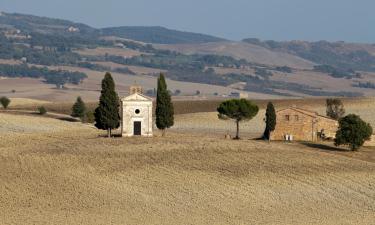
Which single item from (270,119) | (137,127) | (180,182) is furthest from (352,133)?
(180,182)

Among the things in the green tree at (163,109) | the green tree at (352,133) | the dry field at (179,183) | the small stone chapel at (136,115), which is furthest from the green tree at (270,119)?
the small stone chapel at (136,115)

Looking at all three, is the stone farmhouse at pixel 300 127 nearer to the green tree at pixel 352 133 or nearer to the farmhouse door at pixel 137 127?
the green tree at pixel 352 133

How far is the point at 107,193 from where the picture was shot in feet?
206

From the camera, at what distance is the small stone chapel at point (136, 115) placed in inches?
3625

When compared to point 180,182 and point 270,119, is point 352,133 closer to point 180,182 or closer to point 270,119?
point 270,119

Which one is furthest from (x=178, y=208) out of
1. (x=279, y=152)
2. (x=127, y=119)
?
(x=127, y=119)

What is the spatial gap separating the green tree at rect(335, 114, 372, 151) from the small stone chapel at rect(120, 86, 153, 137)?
54.8 feet

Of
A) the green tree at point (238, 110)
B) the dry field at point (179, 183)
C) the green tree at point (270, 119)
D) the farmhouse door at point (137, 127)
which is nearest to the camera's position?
the dry field at point (179, 183)

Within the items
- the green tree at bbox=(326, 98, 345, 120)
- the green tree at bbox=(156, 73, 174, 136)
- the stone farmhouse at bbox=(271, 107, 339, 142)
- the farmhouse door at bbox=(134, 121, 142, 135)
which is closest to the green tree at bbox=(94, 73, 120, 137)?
the farmhouse door at bbox=(134, 121, 142, 135)

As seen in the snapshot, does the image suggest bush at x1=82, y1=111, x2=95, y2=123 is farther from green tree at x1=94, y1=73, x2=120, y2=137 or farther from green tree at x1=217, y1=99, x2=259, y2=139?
green tree at x1=94, y1=73, x2=120, y2=137

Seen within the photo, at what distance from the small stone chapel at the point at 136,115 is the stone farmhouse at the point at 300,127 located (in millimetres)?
18929

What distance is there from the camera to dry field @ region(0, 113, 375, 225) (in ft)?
187

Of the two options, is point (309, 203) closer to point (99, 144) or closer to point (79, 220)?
point (79, 220)

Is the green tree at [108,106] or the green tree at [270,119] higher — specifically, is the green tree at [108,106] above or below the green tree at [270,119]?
above
